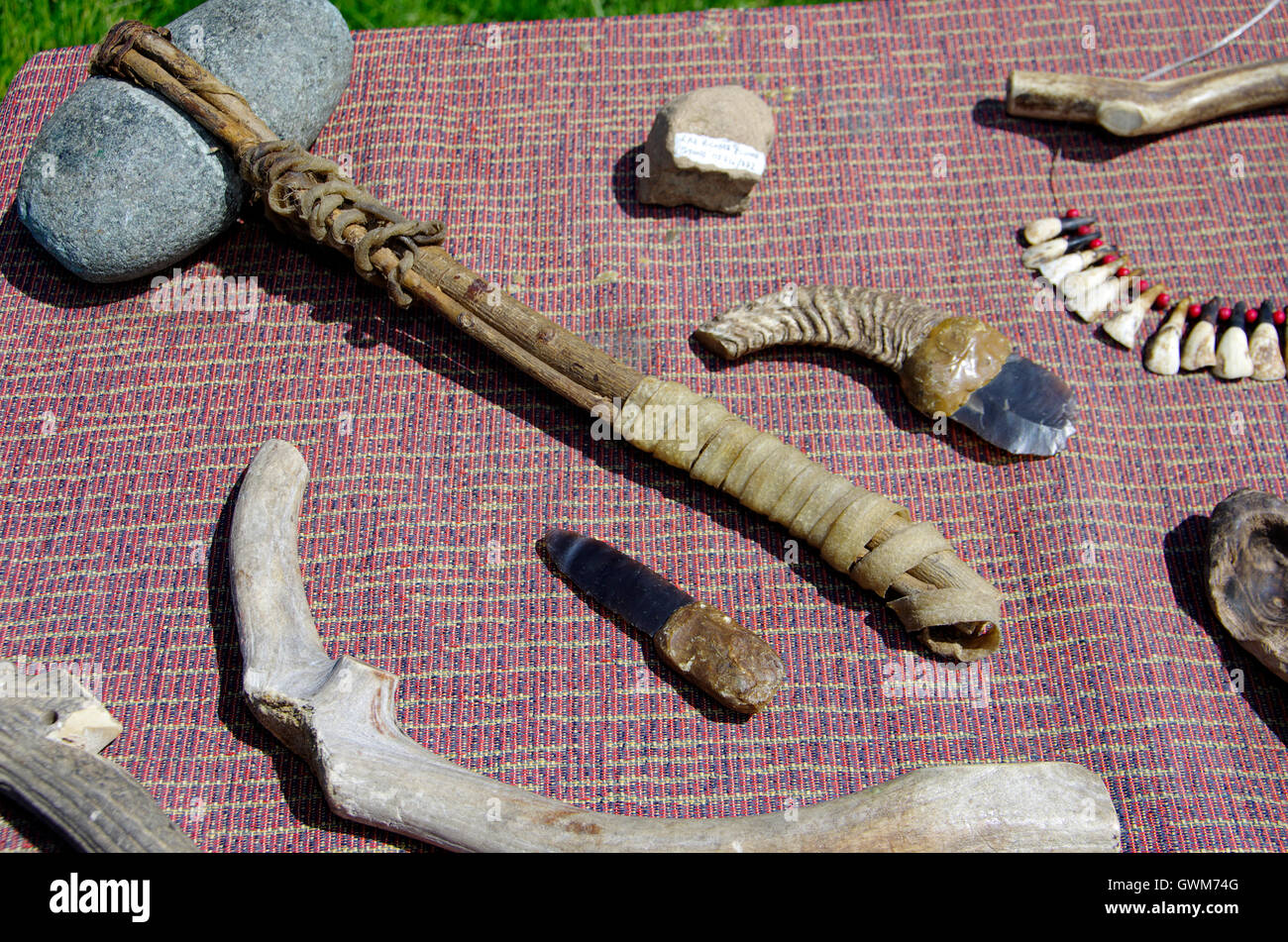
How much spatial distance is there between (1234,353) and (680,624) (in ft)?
6.97

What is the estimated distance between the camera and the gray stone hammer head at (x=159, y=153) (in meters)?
3.02

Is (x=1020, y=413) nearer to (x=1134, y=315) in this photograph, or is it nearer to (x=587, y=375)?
(x=1134, y=315)

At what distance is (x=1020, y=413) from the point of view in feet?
9.95

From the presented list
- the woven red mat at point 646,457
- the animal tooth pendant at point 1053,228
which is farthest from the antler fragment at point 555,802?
the animal tooth pendant at point 1053,228

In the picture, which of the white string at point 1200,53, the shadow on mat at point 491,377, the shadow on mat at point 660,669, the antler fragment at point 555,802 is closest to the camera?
the antler fragment at point 555,802

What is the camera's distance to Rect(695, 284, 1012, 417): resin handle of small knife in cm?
304

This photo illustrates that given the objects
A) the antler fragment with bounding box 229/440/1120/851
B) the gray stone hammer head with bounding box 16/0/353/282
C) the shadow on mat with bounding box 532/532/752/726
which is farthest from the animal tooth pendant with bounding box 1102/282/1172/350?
the gray stone hammer head with bounding box 16/0/353/282

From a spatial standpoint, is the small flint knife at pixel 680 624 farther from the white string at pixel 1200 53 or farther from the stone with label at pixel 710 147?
the white string at pixel 1200 53

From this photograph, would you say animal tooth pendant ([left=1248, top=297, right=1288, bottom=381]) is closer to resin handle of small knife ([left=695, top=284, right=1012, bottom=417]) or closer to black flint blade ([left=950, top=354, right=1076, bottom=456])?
black flint blade ([left=950, top=354, right=1076, bottom=456])

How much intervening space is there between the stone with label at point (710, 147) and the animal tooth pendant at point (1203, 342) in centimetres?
157

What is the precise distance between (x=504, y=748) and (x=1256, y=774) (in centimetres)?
213

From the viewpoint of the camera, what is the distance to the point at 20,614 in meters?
2.92

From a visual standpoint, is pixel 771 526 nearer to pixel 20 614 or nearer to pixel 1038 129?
pixel 1038 129

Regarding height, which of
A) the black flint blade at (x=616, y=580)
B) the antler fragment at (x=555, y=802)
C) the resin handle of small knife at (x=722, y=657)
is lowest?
the antler fragment at (x=555, y=802)
